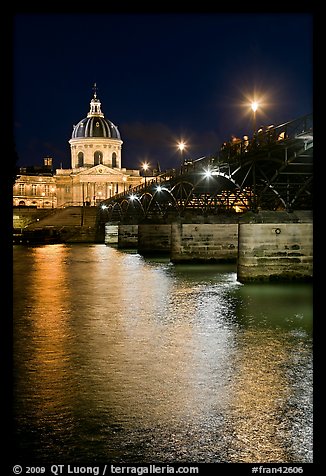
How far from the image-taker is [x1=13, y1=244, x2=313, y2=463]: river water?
9.62 metres

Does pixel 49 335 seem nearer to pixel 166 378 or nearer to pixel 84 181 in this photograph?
pixel 166 378

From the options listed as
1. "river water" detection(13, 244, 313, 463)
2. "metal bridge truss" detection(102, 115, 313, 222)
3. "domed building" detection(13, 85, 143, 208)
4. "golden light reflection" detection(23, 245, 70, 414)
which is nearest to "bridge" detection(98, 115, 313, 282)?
"metal bridge truss" detection(102, 115, 313, 222)

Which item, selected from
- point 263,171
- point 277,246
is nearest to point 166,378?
point 277,246

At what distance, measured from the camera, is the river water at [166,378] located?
9625 mm

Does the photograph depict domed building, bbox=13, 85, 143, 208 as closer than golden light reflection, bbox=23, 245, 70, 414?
No

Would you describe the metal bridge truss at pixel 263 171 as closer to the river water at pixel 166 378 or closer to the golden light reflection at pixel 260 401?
the river water at pixel 166 378

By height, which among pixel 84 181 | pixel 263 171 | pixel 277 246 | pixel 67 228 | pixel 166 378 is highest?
pixel 84 181

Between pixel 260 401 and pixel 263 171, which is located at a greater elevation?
pixel 263 171

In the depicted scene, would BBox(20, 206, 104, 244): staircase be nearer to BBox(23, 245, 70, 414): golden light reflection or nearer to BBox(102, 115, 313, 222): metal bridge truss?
BBox(102, 115, 313, 222): metal bridge truss

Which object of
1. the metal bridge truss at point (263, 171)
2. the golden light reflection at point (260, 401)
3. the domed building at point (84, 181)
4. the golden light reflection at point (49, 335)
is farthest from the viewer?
the domed building at point (84, 181)

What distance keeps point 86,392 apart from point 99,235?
90022 mm

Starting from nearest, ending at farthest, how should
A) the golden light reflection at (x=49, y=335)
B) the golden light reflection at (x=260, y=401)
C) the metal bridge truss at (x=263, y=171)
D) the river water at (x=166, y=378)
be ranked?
the golden light reflection at (x=260, y=401), the river water at (x=166, y=378), the golden light reflection at (x=49, y=335), the metal bridge truss at (x=263, y=171)

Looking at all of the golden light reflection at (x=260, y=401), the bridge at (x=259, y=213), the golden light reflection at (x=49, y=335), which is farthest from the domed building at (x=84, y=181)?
the golden light reflection at (x=260, y=401)

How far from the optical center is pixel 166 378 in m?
14.0
